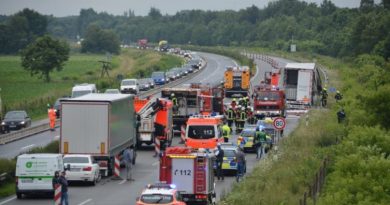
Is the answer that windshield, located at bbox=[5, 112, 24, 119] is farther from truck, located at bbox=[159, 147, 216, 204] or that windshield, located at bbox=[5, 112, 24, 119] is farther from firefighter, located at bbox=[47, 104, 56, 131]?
truck, located at bbox=[159, 147, 216, 204]

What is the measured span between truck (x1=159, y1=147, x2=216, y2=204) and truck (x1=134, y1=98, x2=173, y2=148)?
17471 mm

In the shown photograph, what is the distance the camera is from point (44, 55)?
388 feet

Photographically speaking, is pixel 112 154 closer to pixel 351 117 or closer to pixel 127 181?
pixel 127 181

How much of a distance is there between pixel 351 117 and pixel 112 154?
17753mm

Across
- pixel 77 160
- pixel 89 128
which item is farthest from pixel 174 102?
pixel 77 160

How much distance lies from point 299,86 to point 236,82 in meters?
14.4

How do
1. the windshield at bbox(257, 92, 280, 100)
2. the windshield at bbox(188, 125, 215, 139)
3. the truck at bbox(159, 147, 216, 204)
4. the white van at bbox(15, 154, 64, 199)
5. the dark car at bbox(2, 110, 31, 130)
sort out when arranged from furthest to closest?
the windshield at bbox(257, 92, 280, 100) → the dark car at bbox(2, 110, 31, 130) → the windshield at bbox(188, 125, 215, 139) → the white van at bbox(15, 154, 64, 199) → the truck at bbox(159, 147, 216, 204)

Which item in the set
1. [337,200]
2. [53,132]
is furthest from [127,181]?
[53,132]

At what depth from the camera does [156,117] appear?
51.2 meters

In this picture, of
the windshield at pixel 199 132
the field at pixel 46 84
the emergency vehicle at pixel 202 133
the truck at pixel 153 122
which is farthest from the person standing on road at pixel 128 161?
the field at pixel 46 84

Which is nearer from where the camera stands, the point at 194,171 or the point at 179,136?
the point at 194,171

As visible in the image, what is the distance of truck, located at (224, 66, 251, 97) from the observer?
88562 millimetres

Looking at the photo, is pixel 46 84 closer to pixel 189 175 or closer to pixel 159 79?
pixel 159 79

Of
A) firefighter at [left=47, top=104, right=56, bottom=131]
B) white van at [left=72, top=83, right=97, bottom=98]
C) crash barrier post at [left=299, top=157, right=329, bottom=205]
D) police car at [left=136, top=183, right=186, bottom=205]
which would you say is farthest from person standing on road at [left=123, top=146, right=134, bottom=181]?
white van at [left=72, top=83, right=97, bottom=98]
